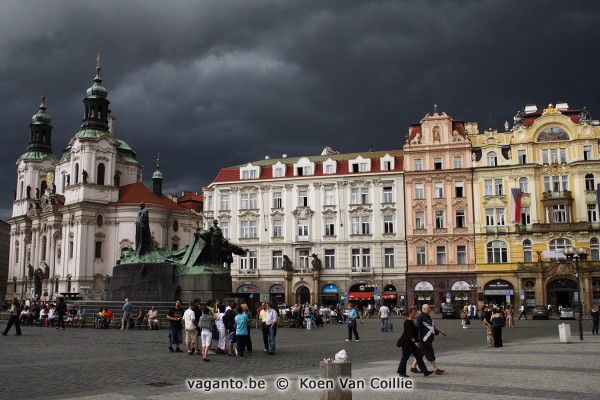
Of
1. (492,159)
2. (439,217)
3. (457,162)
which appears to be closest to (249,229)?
(439,217)

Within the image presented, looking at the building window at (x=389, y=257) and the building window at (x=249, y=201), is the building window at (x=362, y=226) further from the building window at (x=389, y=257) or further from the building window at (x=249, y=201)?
the building window at (x=249, y=201)

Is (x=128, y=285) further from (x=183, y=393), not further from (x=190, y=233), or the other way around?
(x=190, y=233)

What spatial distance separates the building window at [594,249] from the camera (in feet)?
199

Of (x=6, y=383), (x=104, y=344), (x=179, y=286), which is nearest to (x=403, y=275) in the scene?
(x=179, y=286)

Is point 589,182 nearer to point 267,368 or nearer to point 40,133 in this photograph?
point 267,368

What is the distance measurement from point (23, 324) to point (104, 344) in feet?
62.9

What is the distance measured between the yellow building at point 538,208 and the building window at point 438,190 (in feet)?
10.5

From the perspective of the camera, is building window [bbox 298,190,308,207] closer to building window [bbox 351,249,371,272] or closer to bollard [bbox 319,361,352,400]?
building window [bbox 351,249,371,272]

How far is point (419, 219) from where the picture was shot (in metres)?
66.6

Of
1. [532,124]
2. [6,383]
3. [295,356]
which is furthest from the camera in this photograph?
[532,124]

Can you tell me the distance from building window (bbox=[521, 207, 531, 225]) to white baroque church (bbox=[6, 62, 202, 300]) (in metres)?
45.4

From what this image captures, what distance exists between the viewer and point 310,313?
38656 millimetres

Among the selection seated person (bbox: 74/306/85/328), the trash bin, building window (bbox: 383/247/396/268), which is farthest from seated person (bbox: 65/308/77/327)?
building window (bbox: 383/247/396/268)

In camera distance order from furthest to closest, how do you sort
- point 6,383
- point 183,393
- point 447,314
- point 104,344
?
1. point 447,314
2. point 104,344
3. point 6,383
4. point 183,393
